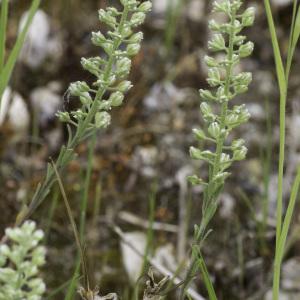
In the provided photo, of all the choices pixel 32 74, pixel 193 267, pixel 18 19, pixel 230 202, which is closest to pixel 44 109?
pixel 32 74

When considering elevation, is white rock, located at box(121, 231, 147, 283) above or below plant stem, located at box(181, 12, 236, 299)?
below

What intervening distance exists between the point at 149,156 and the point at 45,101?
1.94 feet

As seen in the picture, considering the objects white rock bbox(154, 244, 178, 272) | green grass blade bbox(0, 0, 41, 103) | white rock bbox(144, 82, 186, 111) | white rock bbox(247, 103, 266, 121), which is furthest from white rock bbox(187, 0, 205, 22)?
green grass blade bbox(0, 0, 41, 103)

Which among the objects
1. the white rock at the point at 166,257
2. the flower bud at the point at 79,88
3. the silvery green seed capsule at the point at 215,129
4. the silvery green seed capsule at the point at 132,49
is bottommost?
the white rock at the point at 166,257

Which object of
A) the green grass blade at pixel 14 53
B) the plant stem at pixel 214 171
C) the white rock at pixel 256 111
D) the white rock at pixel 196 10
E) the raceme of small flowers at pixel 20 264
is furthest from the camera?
the white rock at pixel 196 10

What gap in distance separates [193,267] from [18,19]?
2.56 metres

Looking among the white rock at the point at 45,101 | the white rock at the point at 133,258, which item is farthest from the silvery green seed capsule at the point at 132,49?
the white rock at the point at 45,101

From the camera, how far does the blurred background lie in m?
2.44

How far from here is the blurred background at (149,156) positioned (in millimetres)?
2441

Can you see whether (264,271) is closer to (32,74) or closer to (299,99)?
(299,99)

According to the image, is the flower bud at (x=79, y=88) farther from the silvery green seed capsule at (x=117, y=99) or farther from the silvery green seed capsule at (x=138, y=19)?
the silvery green seed capsule at (x=138, y=19)

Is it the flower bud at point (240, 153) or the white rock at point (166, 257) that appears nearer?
the flower bud at point (240, 153)

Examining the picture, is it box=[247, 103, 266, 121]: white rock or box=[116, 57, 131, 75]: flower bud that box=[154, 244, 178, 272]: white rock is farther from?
box=[116, 57, 131, 75]: flower bud

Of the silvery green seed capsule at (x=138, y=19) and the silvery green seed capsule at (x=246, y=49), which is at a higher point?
the silvery green seed capsule at (x=138, y=19)
